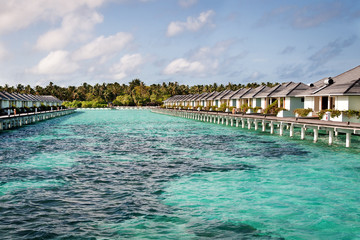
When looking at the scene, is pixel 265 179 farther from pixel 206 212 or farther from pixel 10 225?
pixel 10 225

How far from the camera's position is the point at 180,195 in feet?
40.5

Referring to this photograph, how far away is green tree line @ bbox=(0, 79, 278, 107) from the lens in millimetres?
149500

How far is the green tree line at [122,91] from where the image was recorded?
490 ft

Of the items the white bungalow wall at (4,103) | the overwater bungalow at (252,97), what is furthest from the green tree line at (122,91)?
the overwater bungalow at (252,97)

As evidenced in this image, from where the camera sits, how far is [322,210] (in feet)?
35.8

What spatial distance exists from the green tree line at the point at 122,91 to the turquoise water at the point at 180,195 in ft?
426

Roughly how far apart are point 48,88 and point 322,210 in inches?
6144

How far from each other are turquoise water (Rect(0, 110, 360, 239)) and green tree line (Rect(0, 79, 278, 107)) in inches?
5117

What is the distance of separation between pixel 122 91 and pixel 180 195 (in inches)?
6222

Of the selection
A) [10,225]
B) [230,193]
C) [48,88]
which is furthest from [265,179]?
[48,88]

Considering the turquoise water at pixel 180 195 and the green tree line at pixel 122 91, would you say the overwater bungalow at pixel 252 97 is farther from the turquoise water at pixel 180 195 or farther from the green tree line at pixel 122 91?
the green tree line at pixel 122 91

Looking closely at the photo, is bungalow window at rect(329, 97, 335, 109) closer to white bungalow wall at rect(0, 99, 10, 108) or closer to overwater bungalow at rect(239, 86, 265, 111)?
overwater bungalow at rect(239, 86, 265, 111)

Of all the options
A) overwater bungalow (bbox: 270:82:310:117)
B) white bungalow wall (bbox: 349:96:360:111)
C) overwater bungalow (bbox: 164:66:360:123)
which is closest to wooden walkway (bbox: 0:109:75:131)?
overwater bungalow (bbox: 164:66:360:123)

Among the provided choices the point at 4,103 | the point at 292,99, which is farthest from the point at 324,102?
the point at 4,103
